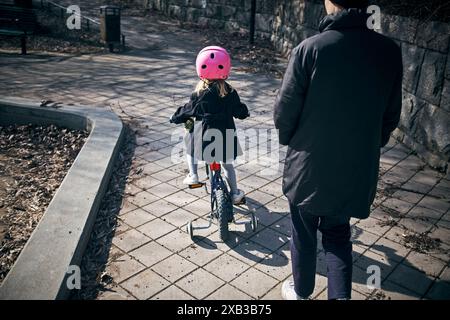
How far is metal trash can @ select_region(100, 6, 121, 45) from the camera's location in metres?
11.4

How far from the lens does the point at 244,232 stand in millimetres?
4016

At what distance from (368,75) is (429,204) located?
9.45 feet

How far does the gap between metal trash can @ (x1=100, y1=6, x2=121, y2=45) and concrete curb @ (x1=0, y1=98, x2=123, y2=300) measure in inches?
223

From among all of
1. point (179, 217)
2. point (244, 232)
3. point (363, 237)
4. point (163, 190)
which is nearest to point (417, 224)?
point (363, 237)

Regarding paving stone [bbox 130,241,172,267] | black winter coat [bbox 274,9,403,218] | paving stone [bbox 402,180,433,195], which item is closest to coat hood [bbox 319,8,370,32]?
black winter coat [bbox 274,9,403,218]

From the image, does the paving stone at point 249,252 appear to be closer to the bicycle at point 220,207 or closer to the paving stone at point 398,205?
the bicycle at point 220,207

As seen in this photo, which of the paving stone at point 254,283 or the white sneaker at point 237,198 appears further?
the white sneaker at point 237,198

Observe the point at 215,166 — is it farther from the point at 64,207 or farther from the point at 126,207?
the point at 64,207

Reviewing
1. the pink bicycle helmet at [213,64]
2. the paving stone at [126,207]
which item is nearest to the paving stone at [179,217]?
the paving stone at [126,207]

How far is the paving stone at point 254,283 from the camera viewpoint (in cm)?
320

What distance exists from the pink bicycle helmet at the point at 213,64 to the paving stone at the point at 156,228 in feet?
5.10

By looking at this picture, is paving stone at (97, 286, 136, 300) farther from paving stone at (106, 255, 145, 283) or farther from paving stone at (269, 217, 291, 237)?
paving stone at (269, 217, 291, 237)

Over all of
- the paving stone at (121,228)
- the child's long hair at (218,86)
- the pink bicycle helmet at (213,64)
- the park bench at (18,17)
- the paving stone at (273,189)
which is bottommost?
the paving stone at (121,228)
